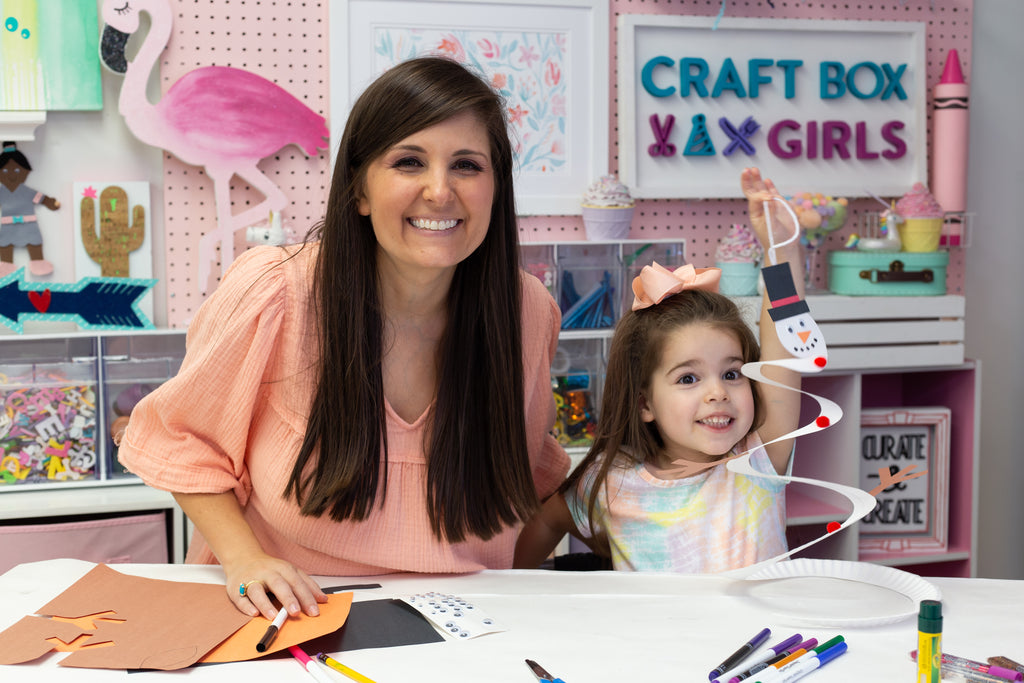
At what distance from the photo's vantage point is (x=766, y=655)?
3.43 ft

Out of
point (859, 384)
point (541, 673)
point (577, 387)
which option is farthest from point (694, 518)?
point (859, 384)

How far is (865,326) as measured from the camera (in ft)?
7.86

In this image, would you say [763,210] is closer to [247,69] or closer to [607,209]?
[607,209]

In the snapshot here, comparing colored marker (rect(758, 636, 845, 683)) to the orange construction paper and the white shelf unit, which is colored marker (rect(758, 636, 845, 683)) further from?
the white shelf unit

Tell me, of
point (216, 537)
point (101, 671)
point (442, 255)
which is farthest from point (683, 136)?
point (101, 671)

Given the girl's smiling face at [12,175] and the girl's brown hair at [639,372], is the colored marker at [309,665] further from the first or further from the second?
the girl's smiling face at [12,175]

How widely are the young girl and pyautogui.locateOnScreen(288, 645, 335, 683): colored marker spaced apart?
0.59 meters

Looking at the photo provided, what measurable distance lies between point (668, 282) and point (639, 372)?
0.50 ft

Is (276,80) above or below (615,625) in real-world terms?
above

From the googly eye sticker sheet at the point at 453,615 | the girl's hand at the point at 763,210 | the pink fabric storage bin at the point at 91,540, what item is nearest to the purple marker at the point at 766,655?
the googly eye sticker sheet at the point at 453,615

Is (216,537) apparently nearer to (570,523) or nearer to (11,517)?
(570,523)

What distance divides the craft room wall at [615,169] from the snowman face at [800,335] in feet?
4.85

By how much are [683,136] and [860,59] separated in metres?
0.59

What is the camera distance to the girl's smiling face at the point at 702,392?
1.45 meters
